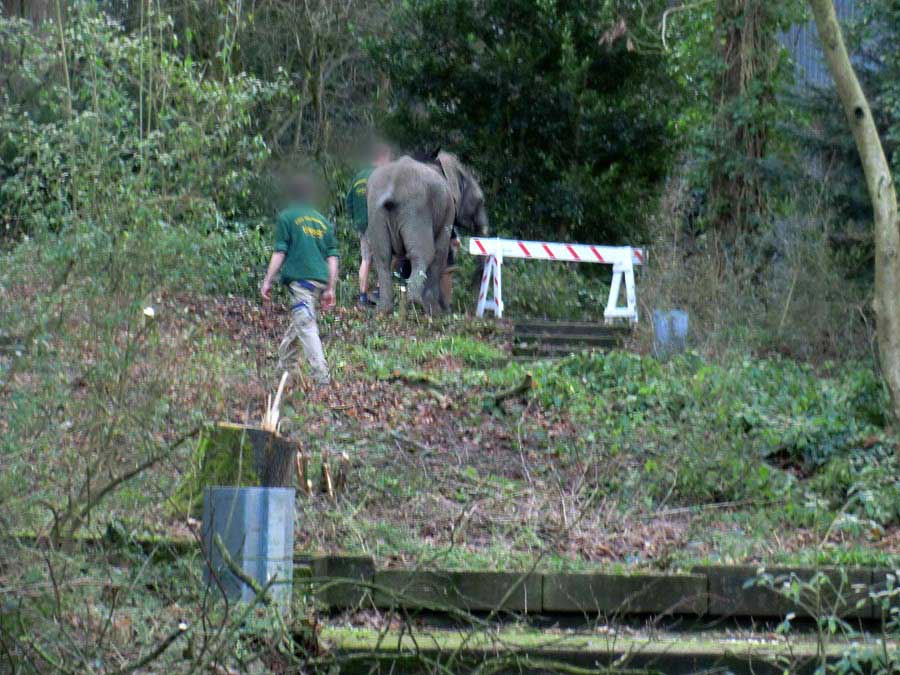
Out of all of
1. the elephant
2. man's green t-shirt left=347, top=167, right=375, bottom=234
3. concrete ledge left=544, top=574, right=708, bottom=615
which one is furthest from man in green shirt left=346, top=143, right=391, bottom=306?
concrete ledge left=544, top=574, right=708, bottom=615

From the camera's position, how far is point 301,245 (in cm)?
1270

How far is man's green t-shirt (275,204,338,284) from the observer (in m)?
12.7

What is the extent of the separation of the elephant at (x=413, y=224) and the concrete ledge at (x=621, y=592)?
10610 mm

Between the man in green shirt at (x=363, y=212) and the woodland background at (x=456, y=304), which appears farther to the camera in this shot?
the man in green shirt at (x=363, y=212)

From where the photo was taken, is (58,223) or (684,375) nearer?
(58,223)

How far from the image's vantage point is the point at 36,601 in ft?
19.5

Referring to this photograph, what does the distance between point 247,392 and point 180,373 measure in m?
1.93

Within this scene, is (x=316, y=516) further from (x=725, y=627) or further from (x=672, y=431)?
(x=672, y=431)

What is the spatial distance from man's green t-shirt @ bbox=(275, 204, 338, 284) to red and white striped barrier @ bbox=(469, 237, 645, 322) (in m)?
6.96

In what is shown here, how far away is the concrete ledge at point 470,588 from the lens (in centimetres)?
807

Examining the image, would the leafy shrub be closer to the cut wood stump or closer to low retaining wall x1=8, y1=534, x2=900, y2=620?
low retaining wall x1=8, y1=534, x2=900, y2=620

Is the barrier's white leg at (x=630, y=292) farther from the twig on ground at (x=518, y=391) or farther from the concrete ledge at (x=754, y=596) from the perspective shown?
the concrete ledge at (x=754, y=596)

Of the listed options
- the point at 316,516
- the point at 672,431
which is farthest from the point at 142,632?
the point at 672,431

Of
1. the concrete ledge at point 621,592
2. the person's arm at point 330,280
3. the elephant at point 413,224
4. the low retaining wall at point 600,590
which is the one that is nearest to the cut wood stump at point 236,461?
the low retaining wall at point 600,590
